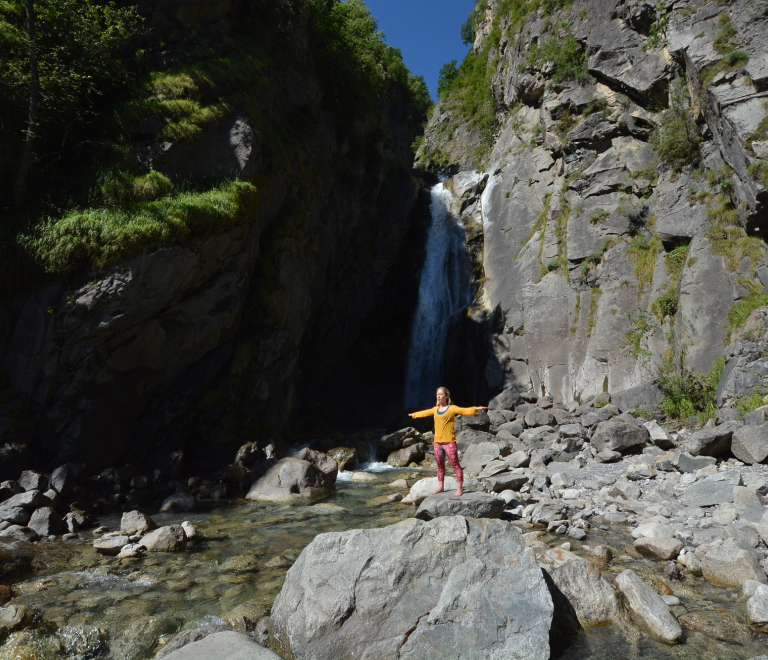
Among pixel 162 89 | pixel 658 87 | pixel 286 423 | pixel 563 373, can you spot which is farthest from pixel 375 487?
pixel 658 87

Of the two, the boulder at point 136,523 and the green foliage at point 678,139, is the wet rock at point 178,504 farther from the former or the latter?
the green foliage at point 678,139

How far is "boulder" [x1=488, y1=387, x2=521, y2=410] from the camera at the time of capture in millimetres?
17828

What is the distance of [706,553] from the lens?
220 inches

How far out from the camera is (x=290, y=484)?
11.1m

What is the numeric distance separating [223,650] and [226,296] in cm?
1069

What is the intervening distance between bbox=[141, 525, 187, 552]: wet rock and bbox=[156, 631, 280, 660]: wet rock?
368 cm

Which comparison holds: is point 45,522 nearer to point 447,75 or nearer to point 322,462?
point 322,462

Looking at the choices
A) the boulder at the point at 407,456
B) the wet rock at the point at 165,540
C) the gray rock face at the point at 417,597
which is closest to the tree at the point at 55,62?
the wet rock at the point at 165,540

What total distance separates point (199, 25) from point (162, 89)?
359 centimetres

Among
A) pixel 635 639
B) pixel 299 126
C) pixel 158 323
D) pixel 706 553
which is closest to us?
pixel 635 639

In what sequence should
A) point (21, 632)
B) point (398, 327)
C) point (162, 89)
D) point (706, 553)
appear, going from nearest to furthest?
point (21, 632) → point (706, 553) → point (162, 89) → point (398, 327)

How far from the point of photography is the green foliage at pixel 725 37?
1384 cm

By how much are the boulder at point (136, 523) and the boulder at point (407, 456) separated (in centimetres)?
852

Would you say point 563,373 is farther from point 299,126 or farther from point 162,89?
point 162,89
